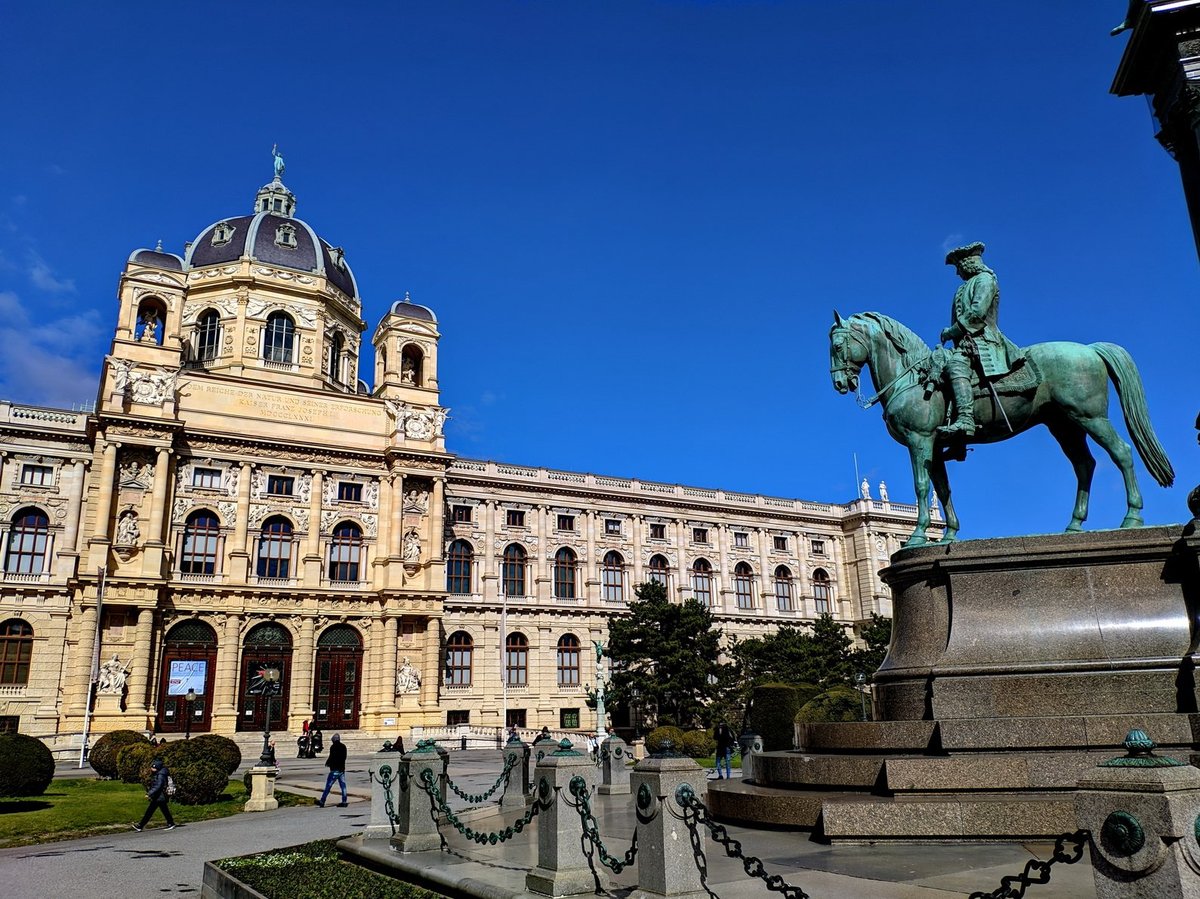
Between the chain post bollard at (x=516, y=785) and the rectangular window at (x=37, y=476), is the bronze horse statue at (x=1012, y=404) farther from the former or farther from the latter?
the rectangular window at (x=37, y=476)

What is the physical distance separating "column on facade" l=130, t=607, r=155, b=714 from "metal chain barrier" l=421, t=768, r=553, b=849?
1415 inches

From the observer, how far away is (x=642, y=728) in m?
51.8

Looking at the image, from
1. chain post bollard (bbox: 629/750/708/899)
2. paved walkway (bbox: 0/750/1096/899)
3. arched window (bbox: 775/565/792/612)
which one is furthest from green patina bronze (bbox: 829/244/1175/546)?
arched window (bbox: 775/565/792/612)

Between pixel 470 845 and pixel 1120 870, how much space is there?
8.46 metres

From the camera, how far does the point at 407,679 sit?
4694cm

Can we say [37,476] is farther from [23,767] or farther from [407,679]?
[23,767]

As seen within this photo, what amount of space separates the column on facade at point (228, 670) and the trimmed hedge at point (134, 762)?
50.9ft

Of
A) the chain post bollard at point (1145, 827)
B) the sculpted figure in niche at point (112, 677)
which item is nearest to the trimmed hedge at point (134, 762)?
the sculpted figure in niche at point (112, 677)

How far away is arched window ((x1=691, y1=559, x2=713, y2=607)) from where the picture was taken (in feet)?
204

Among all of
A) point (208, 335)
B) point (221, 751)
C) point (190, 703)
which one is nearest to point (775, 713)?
point (221, 751)

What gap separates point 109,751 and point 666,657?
90.5ft

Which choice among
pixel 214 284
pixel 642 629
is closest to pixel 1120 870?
pixel 642 629

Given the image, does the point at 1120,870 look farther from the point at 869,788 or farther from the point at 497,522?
the point at 497,522

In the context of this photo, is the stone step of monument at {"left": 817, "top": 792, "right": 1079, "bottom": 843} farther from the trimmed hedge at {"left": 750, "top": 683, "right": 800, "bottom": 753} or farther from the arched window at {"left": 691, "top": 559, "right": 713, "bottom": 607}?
the arched window at {"left": 691, "top": 559, "right": 713, "bottom": 607}
